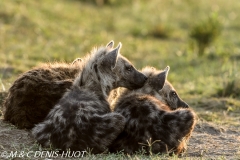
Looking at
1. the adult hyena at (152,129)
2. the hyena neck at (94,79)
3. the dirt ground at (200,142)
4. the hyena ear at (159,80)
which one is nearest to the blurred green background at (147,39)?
the dirt ground at (200,142)

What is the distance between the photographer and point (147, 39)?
16047 mm

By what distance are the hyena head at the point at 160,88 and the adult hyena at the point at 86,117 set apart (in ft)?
1.76

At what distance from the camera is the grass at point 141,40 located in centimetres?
1024

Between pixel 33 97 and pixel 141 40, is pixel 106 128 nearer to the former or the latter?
pixel 33 97

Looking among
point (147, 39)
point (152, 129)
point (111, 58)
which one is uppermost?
point (111, 58)

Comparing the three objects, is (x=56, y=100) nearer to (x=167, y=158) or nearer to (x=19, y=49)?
(x=167, y=158)

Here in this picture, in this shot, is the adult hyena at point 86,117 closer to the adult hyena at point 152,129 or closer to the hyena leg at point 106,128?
the hyena leg at point 106,128

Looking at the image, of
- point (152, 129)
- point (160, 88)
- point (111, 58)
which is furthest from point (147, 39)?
point (152, 129)

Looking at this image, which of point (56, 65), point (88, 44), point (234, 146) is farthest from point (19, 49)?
point (234, 146)

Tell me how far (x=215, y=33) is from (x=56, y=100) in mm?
7809

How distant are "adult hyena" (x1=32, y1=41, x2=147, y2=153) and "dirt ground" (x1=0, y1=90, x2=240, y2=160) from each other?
0.22 metres

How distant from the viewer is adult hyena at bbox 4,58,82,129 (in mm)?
6762

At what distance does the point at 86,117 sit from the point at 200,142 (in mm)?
1685

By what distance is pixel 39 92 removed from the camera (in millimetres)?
6816
